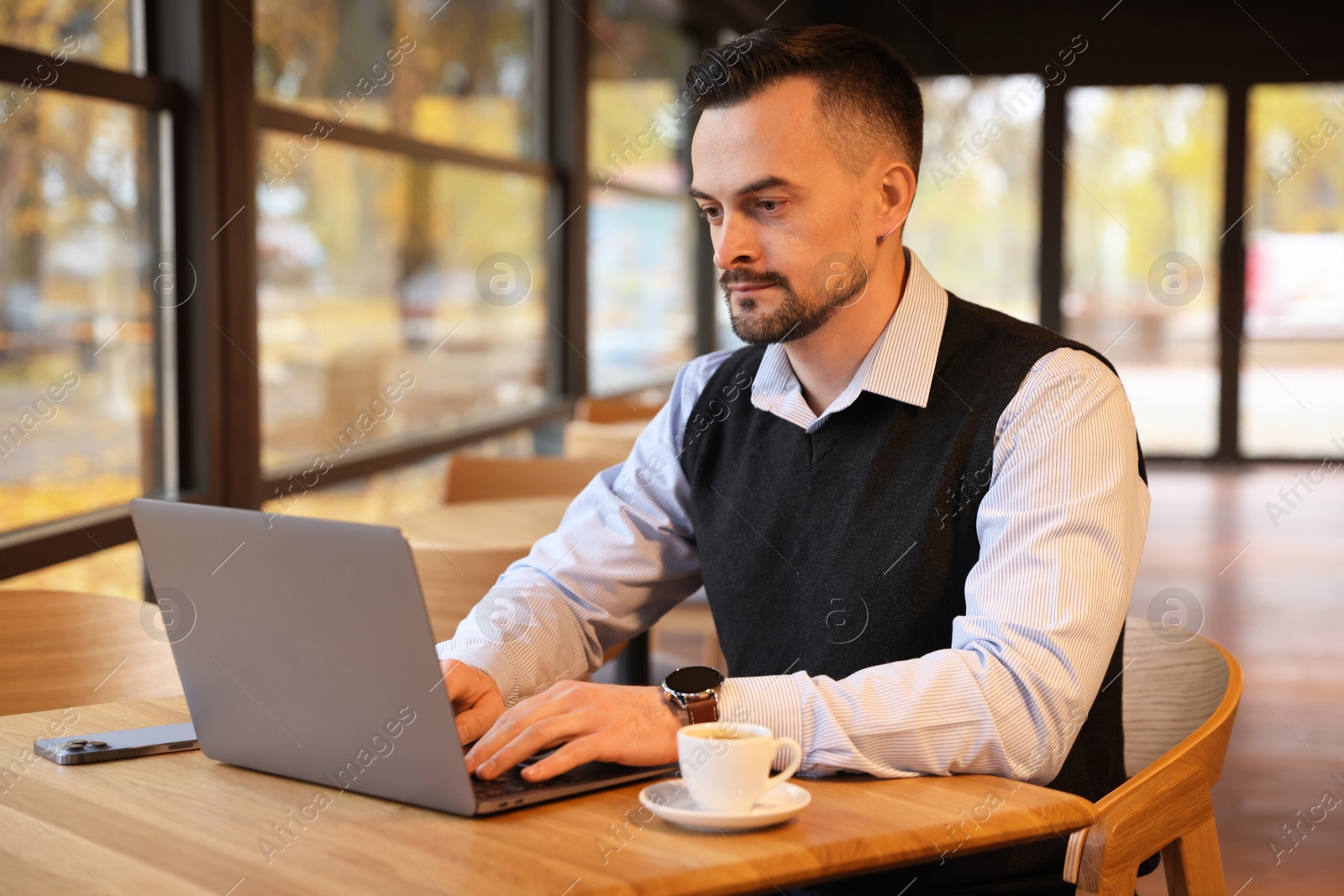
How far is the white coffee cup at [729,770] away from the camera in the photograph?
996 millimetres

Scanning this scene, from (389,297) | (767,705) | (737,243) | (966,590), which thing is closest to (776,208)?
(737,243)

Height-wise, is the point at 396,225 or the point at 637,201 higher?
the point at 637,201

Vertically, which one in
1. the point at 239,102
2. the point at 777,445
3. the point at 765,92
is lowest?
the point at 777,445

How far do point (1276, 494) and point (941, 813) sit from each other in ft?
25.3

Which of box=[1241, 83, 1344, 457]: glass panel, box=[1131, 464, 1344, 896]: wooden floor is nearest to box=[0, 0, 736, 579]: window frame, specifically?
box=[1131, 464, 1344, 896]: wooden floor

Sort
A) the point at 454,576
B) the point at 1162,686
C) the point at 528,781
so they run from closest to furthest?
the point at 528,781, the point at 1162,686, the point at 454,576

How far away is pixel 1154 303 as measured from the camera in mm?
8977

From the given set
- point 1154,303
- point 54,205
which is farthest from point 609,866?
point 1154,303

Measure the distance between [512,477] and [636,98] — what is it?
3615mm

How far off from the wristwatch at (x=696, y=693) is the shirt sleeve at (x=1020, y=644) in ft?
0.04

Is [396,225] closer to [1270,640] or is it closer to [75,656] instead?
[75,656]

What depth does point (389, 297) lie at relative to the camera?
423 centimetres

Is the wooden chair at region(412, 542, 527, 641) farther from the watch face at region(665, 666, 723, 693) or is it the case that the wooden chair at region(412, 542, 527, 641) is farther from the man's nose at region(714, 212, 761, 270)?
the watch face at region(665, 666, 723, 693)

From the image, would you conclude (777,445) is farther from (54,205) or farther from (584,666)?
(54,205)
